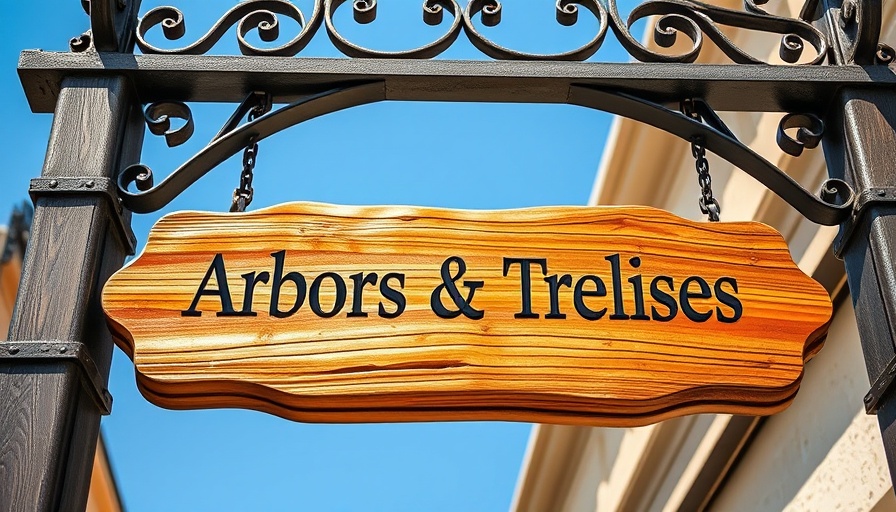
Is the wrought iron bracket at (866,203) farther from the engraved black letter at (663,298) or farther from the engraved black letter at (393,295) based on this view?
the engraved black letter at (393,295)

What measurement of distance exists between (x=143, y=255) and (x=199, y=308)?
7.5 inches

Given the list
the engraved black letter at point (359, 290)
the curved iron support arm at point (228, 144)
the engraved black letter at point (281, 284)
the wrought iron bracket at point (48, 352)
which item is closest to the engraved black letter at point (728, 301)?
the engraved black letter at point (359, 290)

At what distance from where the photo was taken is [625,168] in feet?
18.9

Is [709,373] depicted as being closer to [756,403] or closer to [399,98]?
[756,403]

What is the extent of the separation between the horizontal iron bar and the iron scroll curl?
4cm

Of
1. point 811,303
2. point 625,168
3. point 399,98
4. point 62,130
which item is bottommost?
point 811,303

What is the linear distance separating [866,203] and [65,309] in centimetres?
179

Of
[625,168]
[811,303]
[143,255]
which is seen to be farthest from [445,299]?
[625,168]

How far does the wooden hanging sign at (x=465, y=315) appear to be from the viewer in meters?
1.94

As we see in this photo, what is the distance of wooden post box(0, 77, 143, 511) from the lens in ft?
6.13

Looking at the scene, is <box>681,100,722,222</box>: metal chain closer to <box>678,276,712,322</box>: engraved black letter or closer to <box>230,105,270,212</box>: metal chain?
<box>678,276,712,322</box>: engraved black letter

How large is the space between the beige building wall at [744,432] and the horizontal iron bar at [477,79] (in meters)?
1.59

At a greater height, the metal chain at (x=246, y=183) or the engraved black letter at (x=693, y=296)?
the metal chain at (x=246, y=183)

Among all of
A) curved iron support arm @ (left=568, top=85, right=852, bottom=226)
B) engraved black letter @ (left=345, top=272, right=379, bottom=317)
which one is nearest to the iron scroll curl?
curved iron support arm @ (left=568, top=85, right=852, bottom=226)
